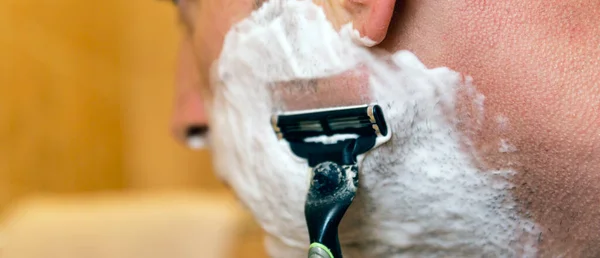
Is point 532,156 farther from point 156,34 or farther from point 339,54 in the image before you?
point 156,34

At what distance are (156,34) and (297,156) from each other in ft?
4.06

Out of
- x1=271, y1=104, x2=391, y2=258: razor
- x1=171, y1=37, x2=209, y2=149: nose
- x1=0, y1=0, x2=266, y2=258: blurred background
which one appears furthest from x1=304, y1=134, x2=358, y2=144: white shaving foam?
x1=0, y1=0, x2=266, y2=258: blurred background

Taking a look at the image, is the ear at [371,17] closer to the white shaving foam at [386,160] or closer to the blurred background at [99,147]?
the white shaving foam at [386,160]

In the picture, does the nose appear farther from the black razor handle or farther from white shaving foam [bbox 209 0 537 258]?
the black razor handle

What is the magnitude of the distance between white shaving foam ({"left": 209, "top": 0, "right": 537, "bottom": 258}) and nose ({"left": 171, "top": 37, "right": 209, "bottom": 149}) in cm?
13

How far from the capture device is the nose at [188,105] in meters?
0.63

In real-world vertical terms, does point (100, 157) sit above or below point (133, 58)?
below

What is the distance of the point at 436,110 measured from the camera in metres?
0.40

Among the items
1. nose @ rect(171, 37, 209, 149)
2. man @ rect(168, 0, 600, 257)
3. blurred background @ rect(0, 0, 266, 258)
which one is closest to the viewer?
man @ rect(168, 0, 600, 257)

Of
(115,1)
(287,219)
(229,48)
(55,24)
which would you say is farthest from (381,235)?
(115,1)

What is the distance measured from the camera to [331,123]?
44cm

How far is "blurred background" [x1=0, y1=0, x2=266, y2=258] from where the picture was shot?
1.27 metres

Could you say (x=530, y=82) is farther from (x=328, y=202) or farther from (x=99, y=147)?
(x=99, y=147)

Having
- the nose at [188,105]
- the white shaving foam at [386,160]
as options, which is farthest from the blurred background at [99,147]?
the white shaving foam at [386,160]
